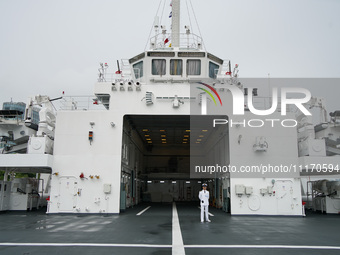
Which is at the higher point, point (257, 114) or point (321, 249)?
point (257, 114)

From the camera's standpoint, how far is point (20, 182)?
59.8ft

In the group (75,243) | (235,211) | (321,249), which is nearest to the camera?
(321,249)

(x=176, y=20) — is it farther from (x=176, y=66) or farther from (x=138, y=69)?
(x=138, y=69)

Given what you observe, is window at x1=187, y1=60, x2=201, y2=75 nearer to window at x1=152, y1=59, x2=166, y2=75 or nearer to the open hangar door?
window at x1=152, y1=59, x2=166, y2=75

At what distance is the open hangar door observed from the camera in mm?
19562

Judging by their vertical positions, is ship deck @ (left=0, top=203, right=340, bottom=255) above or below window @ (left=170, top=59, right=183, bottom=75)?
below

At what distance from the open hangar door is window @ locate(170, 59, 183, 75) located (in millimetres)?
2963

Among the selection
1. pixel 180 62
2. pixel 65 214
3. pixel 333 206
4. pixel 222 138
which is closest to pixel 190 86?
pixel 180 62

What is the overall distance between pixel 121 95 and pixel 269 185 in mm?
9043

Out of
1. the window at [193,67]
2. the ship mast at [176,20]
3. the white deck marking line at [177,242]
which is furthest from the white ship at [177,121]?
the white deck marking line at [177,242]

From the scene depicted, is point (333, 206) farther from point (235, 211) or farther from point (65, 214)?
point (65, 214)

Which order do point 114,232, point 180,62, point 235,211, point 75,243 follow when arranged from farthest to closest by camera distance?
1. point 180,62
2. point 235,211
3. point 114,232
4. point 75,243

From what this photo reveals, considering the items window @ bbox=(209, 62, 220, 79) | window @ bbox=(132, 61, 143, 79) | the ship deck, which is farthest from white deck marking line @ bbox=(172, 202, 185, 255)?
window @ bbox=(132, 61, 143, 79)

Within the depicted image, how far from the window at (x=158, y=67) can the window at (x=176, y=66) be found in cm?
50
